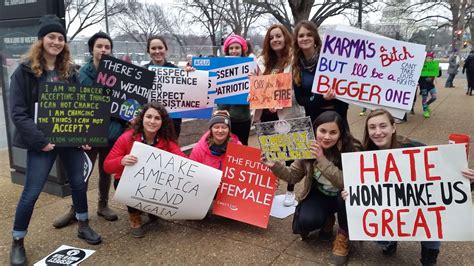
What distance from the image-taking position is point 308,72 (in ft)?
12.3

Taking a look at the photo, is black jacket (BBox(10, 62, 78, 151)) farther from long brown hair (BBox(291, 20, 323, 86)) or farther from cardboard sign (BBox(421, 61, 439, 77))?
cardboard sign (BBox(421, 61, 439, 77))


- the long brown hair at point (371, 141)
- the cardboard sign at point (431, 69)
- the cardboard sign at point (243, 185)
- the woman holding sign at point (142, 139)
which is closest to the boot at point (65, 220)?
the woman holding sign at point (142, 139)

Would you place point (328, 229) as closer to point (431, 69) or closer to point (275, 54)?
point (275, 54)

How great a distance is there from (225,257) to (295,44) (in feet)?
6.57

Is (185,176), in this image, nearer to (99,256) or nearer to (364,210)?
(99,256)

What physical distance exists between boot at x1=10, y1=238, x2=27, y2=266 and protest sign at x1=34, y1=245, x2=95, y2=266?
108 millimetres

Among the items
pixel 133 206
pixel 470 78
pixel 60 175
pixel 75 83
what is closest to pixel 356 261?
pixel 133 206

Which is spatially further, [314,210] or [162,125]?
[162,125]

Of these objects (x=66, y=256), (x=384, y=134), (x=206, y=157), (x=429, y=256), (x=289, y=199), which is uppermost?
(x=384, y=134)

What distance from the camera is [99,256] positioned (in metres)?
3.29

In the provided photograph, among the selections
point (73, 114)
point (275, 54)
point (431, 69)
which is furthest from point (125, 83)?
point (431, 69)

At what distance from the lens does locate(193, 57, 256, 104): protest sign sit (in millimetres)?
4594

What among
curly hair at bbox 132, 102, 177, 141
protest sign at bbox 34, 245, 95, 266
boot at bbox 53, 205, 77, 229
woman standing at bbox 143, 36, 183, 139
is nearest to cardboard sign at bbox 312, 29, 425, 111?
curly hair at bbox 132, 102, 177, 141

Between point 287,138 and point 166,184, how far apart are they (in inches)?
44.0
